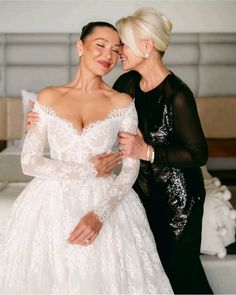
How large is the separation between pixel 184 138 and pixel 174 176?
19 centimetres

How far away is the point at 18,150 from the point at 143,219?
176cm

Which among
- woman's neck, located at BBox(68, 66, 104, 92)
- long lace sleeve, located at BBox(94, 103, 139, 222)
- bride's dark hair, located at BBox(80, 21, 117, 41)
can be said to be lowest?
long lace sleeve, located at BBox(94, 103, 139, 222)

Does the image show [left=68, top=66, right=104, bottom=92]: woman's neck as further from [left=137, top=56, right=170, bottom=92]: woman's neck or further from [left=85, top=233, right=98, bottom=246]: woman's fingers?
[left=85, top=233, right=98, bottom=246]: woman's fingers

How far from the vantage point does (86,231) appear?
1521 mm

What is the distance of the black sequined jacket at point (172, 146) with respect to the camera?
5.79 feet

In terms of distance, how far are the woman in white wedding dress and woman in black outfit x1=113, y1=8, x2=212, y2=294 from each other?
0.13 metres

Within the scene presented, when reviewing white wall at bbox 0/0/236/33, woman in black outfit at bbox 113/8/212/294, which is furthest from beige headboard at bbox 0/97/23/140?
woman in black outfit at bbox 113/8/212/294

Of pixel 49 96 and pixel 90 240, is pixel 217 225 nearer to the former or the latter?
pixel 90 240

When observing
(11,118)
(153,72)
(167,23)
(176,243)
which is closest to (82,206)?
(176,243)

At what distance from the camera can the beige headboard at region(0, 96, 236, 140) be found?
12.5 feet

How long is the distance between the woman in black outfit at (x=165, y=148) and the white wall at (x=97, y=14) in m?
1.82

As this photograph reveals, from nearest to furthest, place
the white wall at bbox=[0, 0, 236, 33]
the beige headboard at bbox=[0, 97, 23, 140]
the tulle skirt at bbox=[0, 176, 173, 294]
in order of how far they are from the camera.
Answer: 1. the tulle skirt at bbox=[0, 176, 173, 294]
2. the white wall at bbox=[0, 0, 236, 33]
3. the beige headboard at bbox=[0, 97, 23, 140]

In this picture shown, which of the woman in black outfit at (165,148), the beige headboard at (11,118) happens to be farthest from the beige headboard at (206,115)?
the woman in black outfit at (165,148)

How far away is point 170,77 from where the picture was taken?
183 cm
